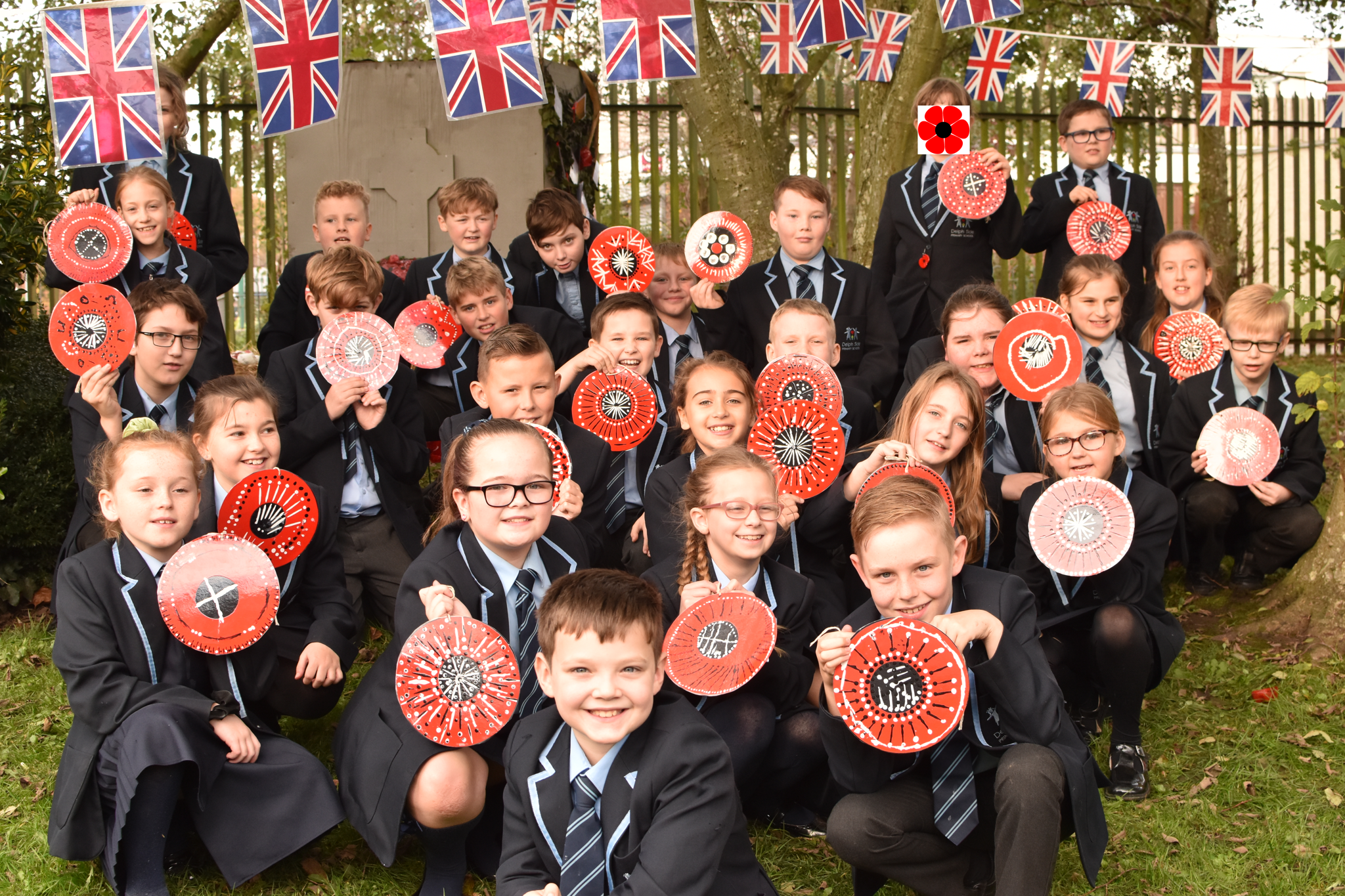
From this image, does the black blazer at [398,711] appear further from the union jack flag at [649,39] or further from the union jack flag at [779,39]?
the union jack flag at [779,39]

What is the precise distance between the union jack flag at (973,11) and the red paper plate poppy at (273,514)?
18.6ft

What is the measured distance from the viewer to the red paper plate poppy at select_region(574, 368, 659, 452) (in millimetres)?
5066

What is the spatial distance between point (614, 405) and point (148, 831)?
7.98ft

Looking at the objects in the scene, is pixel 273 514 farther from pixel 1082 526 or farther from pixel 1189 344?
pixel 1189 344

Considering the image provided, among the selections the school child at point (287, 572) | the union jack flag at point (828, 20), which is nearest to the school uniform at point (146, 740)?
the school child at point (287, 572)

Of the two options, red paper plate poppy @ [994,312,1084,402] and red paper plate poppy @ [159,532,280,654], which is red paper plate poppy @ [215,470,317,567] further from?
red paper plate poppy @ [994,312,1084,402]

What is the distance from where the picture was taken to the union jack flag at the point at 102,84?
5.61 m

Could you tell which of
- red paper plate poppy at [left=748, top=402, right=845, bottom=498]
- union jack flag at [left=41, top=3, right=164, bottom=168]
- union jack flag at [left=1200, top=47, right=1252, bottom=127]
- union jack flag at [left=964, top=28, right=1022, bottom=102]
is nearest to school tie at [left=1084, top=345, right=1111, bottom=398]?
red paper plate poppy at [left=748, top=402, right=845, bottom=498]

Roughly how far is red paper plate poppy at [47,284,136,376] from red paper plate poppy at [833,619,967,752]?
3.17m

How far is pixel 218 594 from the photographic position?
3521 mm

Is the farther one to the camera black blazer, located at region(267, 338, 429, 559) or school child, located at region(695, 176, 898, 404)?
school child, located at region(695, 176, 898, 404)

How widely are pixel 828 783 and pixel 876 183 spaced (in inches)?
264

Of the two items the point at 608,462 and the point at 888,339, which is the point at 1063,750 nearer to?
the point at 608,462

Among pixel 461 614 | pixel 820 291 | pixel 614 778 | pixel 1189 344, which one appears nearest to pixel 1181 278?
pixel 1189 344
